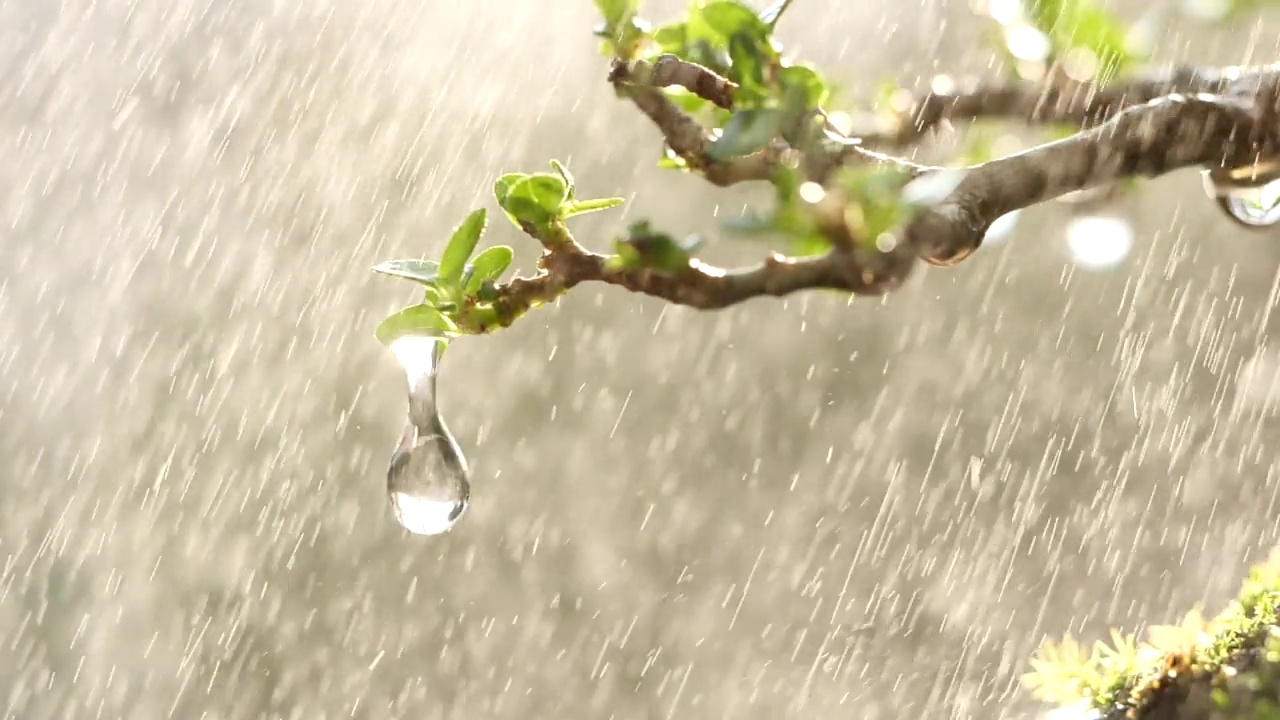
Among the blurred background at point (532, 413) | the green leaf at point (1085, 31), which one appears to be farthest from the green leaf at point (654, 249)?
the blurred background at point (532, 413)

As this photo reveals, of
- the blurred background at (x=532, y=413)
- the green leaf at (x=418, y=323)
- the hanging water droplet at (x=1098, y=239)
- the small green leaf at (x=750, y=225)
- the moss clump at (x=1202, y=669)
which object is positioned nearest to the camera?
the small green leaf at (x=750, y=225)

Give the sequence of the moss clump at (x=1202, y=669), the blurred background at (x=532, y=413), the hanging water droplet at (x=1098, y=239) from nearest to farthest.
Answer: the moss clump at (x=1202, y=669), the hanging water droplet at (x=1098, y=239), the blurred background at (x=532, y=413)

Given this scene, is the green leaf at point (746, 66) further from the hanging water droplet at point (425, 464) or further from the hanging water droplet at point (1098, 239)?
the hanging water droplet at point (1098, 239)

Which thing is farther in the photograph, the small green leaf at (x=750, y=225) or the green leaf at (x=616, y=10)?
the green leaf at (x=616, y=10)

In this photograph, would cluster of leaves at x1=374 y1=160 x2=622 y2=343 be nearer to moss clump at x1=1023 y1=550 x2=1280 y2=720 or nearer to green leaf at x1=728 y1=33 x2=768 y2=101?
green leaf at x1=728 y1=33 x2=768 y2=101

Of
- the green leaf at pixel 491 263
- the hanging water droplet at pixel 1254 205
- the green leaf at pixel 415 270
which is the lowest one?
the green leaf at pixel 415 270

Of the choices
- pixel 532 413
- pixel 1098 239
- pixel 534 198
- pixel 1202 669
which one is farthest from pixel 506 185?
pixel 532 413

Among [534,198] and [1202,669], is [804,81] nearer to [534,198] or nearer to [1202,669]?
[534,198]
